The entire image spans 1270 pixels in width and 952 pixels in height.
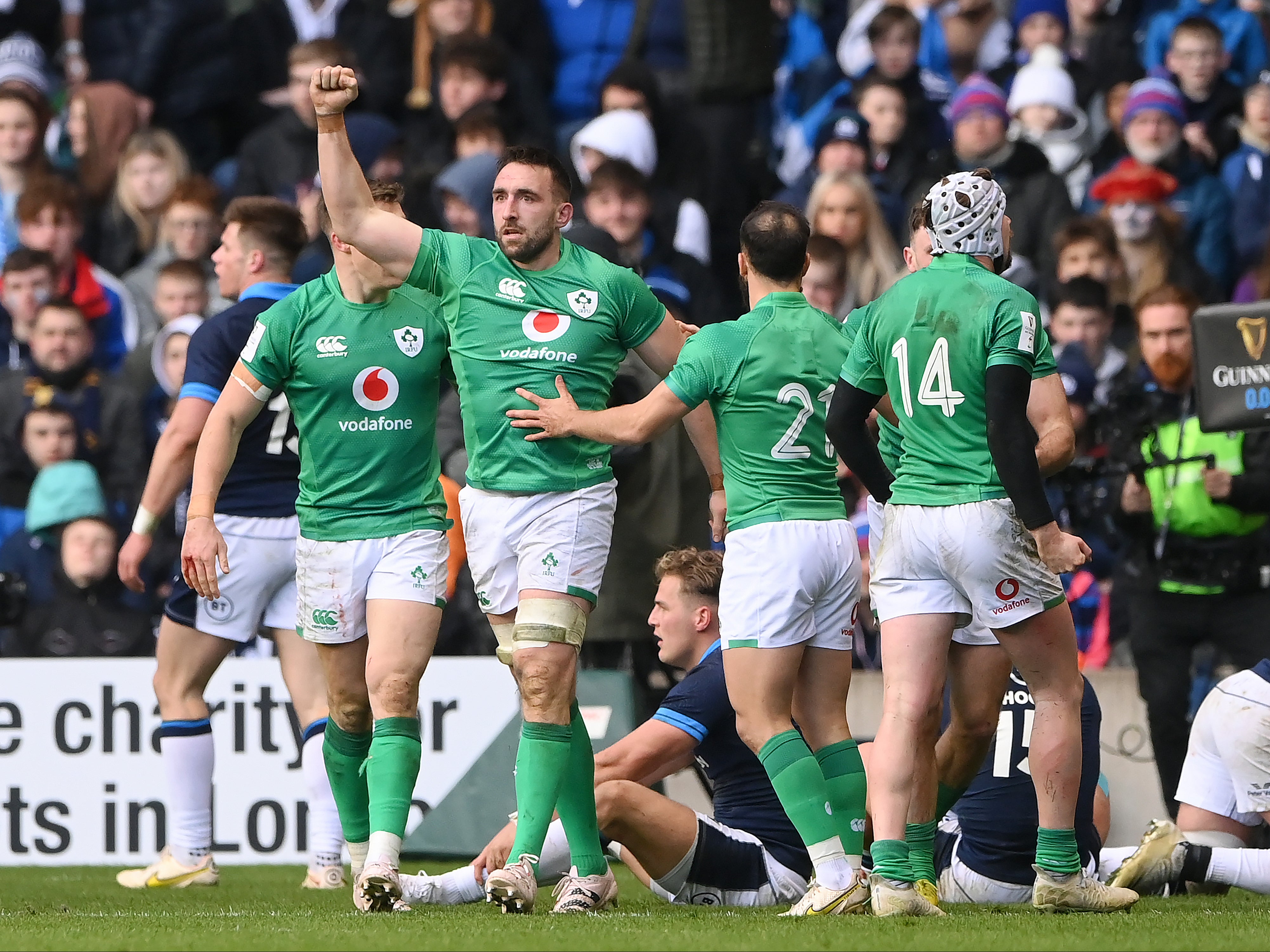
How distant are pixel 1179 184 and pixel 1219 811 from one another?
18.5ft

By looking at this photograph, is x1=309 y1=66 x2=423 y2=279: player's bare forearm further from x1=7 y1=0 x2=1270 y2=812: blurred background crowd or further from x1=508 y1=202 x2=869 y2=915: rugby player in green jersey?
x1=7 y1=0 x2=1270 y2=812: blurred background crowd

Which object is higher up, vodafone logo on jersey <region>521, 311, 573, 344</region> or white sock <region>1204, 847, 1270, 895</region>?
vodafone logo on jersey <region>521, 311, 573, 344</region>

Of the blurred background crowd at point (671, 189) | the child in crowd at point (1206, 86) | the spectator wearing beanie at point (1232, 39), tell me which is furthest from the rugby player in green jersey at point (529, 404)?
the spectator wearing beanie at point (1232, 39)

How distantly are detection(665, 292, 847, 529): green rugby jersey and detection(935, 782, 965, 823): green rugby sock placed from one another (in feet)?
3.47

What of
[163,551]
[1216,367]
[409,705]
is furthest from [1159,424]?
[163,551]

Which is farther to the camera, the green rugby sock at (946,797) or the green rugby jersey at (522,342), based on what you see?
the green rugby sock at (946,797)

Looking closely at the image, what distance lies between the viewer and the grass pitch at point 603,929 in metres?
5.46

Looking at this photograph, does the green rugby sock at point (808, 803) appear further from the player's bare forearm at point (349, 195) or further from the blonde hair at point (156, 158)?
the blonde hair at point (156, 158)

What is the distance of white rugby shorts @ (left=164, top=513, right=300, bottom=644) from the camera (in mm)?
8148

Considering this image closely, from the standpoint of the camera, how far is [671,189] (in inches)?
497

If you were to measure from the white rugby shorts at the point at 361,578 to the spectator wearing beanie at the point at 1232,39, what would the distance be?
7.85m

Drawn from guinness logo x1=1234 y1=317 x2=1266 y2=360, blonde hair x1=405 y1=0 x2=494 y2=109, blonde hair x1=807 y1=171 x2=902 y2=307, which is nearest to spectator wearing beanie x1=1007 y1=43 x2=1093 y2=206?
blonde hair x1=807 y1=171 x2=902 y2=307

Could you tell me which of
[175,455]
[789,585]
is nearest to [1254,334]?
[789,585]

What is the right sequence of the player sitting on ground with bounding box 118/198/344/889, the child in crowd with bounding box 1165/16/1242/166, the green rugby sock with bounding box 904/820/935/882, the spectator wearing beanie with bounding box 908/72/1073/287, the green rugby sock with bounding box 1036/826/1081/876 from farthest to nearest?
the child in crowd with bounding box 1165/16/1242/166, the spectator wearing beanie with bounding box 908/72/1073/287, the player sitting on ground with bounding box 118/198/344/889, the green rugby sock with bounding box 904/820/935/882, the green rugby sock with bounding box 1036/826/1081/876
